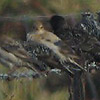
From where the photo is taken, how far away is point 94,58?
4.38ft

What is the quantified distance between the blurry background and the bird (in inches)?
2.0

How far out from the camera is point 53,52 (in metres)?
1.38

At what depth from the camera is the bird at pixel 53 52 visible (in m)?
1.35

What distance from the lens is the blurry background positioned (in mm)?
1454

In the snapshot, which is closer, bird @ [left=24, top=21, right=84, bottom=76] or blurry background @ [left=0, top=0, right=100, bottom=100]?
bird @ [left=24, top=21, right=84, bottom=76]

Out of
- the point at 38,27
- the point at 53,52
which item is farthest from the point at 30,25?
the point at 53,52

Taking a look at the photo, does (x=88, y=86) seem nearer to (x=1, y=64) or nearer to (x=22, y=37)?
(x=1, y=64)

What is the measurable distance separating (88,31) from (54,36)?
0.48 ft

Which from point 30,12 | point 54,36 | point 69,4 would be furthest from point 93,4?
point 54,36

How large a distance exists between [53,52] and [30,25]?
0.96 ft

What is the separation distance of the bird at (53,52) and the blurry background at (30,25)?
5cm

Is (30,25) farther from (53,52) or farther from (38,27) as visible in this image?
(53,52)

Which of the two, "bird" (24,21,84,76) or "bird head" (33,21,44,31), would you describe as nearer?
"bird" (24,21,84,76)

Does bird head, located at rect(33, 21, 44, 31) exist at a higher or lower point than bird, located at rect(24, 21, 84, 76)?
higher
